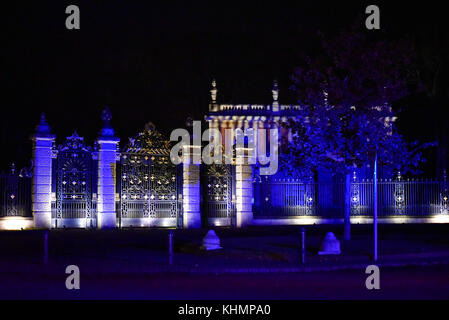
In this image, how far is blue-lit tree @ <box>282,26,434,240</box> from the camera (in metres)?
20.8

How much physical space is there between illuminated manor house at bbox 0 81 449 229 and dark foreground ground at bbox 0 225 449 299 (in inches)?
124

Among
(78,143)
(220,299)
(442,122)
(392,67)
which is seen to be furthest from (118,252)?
(442,122)

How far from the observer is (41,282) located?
1271 centimetres

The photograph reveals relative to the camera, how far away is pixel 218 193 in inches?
1075

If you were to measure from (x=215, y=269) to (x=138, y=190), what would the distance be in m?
11.9

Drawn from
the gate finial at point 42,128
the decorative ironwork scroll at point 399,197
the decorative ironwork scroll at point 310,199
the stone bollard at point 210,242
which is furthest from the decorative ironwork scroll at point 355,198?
the stone bollard at point 210,242

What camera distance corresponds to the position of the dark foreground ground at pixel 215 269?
11352 mm

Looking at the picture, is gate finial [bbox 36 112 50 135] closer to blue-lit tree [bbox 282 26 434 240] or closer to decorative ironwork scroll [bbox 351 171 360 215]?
blue-lit tree [bbox 282 26 434 240]

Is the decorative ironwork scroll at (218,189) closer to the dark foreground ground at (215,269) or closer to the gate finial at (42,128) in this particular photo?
the dark foreground ground at (215,269)

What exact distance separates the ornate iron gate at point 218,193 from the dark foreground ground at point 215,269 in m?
5.15

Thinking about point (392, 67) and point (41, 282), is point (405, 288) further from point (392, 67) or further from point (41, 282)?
point (392, 67)

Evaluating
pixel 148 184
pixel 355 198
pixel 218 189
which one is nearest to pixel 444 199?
pixel 355 198

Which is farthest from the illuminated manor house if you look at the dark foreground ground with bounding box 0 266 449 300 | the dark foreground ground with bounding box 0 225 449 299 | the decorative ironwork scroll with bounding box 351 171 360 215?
the dark foreground ground with bounding box 0 266 449 300

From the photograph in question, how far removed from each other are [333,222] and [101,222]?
32.8ft
